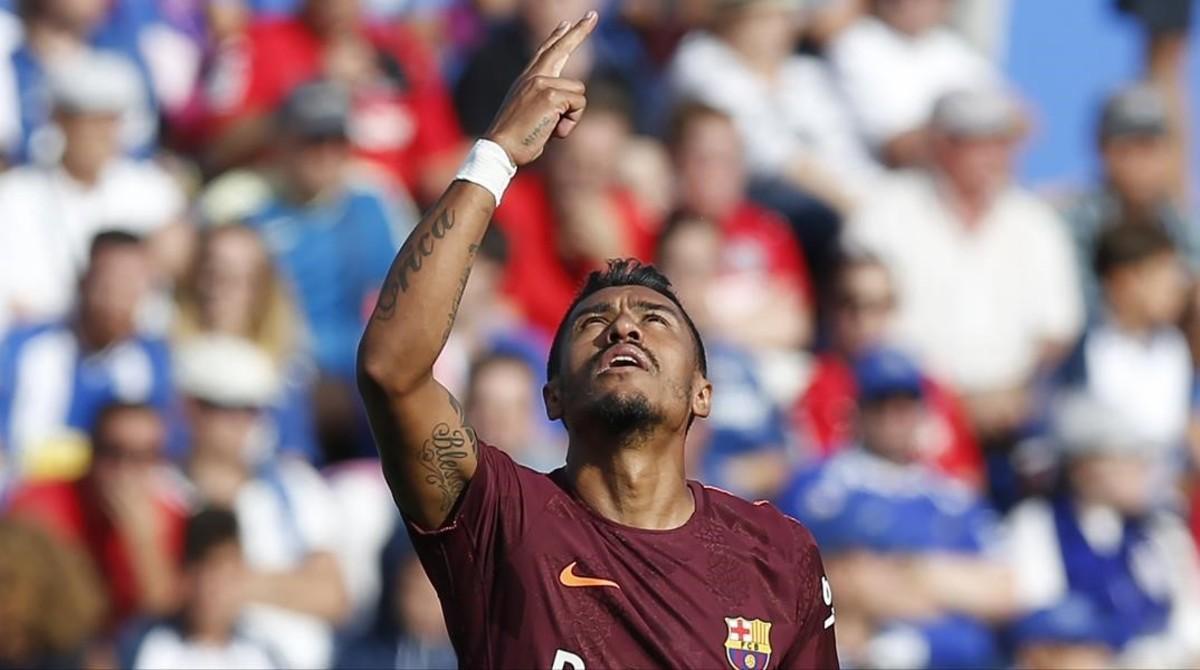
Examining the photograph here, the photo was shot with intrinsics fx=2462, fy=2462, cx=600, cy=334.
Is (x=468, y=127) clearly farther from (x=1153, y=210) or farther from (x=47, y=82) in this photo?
(x=1153, y=210)

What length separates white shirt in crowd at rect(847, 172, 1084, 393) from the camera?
10.0 metres

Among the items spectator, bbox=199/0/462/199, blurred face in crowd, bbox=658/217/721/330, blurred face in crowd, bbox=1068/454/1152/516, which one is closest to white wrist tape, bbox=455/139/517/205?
blurred face in crowd, bbox=658/217/721/330

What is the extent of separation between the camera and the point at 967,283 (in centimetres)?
1009

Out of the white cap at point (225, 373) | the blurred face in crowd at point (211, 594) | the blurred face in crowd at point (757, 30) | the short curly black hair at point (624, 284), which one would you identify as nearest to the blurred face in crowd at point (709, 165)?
the blurred face in crowd at point (757, 30)

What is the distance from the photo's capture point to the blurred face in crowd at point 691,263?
919 cm

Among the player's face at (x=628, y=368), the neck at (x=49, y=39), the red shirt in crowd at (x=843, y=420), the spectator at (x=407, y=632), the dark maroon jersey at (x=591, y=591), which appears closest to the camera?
the dark maroon jersey at (x=591, y=591)

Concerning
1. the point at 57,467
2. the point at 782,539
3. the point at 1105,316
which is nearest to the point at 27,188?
the point at 57,467

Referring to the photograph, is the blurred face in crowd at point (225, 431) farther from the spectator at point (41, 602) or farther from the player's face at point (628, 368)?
the player's face at point (628, 368)

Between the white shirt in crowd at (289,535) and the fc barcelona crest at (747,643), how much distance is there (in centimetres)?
343

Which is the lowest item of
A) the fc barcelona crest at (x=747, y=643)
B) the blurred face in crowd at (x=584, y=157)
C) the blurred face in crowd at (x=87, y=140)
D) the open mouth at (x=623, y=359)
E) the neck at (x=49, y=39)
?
the fc barcelona crest at (x=747, y=643)

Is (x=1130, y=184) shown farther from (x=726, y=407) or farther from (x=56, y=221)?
(x=56, y=221)

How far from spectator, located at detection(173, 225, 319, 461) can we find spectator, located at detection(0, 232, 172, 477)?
208 mm

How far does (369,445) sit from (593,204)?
4.45 ft

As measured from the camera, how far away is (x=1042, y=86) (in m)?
11.7
